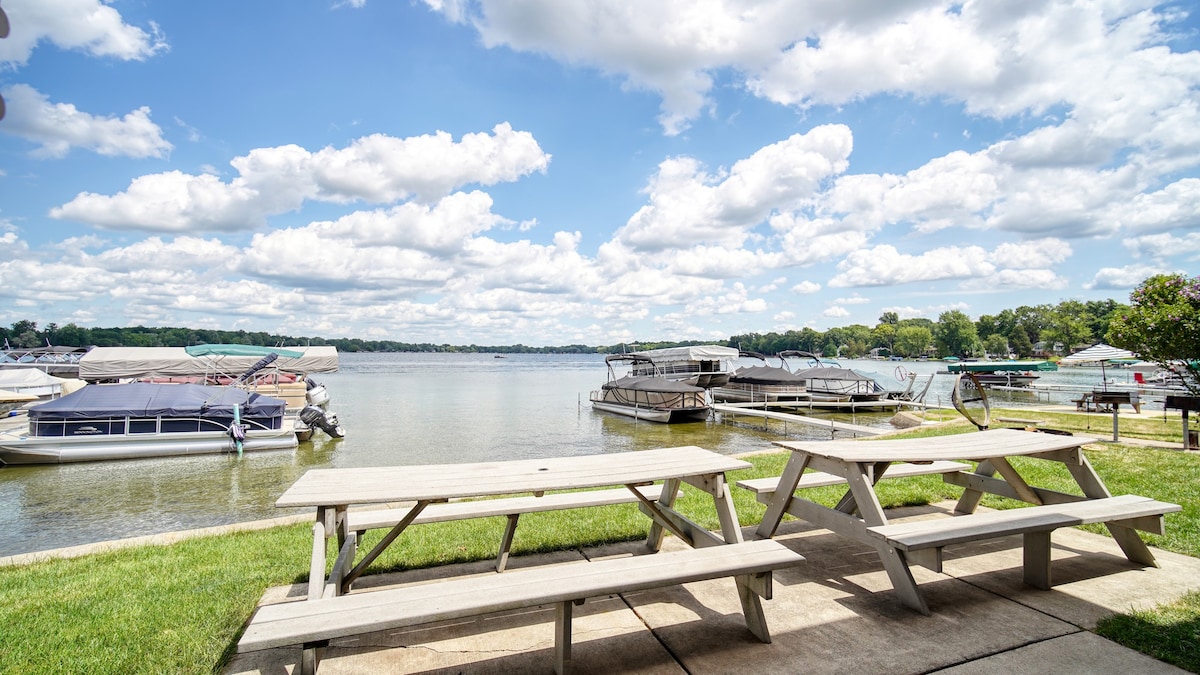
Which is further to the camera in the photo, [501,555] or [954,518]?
[501,555]

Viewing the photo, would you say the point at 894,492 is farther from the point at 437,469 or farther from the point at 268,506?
the point at 268,506

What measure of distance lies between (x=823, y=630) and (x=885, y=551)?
27.9 inches

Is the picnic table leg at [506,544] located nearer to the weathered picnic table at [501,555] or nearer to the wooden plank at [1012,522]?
the weathered picnic table at [501,555]

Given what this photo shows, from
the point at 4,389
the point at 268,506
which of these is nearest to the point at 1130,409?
the point at 268,506

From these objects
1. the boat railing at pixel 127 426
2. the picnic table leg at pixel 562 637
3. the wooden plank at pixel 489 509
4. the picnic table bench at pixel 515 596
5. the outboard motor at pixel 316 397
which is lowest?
the outboard motor at pixel 316 397

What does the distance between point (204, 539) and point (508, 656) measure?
4.78 m

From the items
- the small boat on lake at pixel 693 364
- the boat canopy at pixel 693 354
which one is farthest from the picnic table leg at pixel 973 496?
the boat canopy at pixel 693 354

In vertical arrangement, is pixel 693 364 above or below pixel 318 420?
above

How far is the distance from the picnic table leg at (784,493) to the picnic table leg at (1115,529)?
2.19 metres

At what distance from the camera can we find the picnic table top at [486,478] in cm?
290

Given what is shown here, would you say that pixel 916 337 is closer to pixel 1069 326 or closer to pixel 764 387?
pixel 1069 326

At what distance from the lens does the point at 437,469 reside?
11.9 ft

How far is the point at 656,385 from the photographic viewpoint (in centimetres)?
2717

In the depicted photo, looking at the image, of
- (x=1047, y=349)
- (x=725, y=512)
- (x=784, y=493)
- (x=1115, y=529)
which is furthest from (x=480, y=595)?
(x=1047, y=349)
